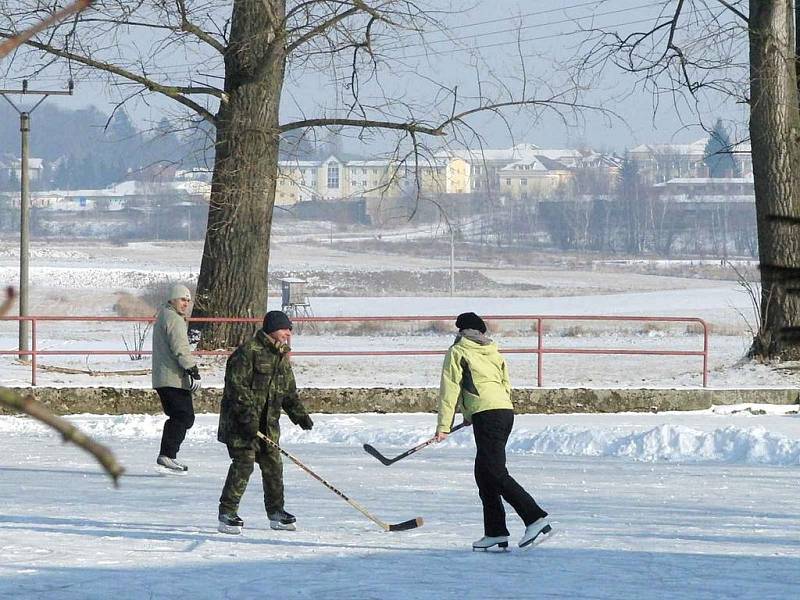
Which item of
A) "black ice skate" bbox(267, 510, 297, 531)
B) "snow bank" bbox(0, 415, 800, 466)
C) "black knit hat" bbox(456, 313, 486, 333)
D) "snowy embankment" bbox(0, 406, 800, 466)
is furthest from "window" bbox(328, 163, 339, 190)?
"black knit hat" bbox(456, 313, 486, 333)

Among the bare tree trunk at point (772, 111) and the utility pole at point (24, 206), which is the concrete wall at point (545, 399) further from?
the utility pole at point (24, 206)

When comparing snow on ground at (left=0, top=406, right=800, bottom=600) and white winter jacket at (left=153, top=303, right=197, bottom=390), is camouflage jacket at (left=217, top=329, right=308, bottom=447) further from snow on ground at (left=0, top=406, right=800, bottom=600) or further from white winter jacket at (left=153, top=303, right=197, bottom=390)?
Result: white winter jacket at (left=153, top=303, right=197, bottom=390)

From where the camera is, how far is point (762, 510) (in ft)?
35.5

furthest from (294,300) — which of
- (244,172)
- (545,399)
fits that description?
(545,399)

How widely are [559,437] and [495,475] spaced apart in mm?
6947

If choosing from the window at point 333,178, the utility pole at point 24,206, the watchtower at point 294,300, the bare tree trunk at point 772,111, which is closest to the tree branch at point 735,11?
the bare tree trunk at point 772,111

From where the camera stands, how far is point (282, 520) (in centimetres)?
957

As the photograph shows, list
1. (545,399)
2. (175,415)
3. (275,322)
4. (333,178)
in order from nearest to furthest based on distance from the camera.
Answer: (275,322), (175,415), (545,399), (333,178)

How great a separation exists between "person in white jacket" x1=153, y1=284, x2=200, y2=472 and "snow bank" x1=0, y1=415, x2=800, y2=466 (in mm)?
3090

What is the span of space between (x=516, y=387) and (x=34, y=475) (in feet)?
26.6

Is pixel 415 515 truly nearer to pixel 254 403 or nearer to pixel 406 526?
pixel 406 526

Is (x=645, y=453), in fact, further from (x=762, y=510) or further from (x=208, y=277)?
(x=208, y=277)

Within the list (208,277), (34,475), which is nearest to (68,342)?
(208,277)

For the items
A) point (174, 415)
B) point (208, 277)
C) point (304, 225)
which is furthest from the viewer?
point (304, 225)
